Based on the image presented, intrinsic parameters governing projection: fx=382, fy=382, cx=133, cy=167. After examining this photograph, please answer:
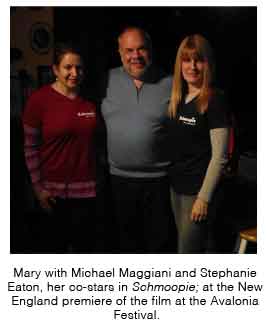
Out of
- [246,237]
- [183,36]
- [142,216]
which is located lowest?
[246,237]

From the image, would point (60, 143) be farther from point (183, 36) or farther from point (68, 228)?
point (183, 36)

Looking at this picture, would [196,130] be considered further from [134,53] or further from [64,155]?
[64,155]

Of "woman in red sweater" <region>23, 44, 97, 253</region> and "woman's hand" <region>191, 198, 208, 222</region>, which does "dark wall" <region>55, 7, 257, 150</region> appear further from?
"woman's hand" <region>191, 198, 208, 222</region>

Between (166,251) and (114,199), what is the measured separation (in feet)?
1.20

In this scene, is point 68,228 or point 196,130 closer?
point 196,130

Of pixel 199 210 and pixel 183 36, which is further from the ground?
pixel 183 36

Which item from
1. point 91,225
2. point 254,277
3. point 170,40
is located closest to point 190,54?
point 170,40

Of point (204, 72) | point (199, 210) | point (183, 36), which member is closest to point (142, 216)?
point (199, 210)

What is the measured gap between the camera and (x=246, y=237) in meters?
1.87

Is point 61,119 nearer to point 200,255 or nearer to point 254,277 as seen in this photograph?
point 200,255

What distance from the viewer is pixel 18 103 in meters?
1.86

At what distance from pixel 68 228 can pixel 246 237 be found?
88cm

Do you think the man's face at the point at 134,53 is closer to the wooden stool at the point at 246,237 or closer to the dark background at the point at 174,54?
the dark background at the point at 174,54

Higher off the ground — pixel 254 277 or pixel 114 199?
pixel 114 199
